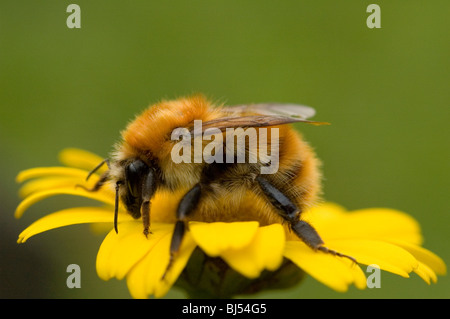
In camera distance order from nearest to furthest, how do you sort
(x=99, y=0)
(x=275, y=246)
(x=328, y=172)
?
(x=275, y=246)
(x=328, y=172)
(x=99, y=0)

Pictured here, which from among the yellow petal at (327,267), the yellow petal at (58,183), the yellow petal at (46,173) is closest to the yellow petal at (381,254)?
the yellow petal at (327,267)

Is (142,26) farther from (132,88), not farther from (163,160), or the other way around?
(163,160)

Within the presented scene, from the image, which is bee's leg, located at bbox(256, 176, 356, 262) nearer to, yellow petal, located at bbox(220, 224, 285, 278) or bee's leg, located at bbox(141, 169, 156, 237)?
yellow petal, located at bbox(220, 224, 285, 278)

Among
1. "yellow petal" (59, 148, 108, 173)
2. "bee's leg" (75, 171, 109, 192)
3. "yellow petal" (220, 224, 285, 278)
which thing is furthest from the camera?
→ "yellow petal" (59, 148, 108, 173)

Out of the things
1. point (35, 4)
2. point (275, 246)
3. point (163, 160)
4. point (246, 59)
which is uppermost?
point (35, 4)

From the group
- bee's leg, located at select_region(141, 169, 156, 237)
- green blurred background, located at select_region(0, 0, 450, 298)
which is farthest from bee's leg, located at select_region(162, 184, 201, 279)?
green blurred background, located at select_region(0, 0, 450, 298)

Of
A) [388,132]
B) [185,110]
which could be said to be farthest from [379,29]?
[185,110]
